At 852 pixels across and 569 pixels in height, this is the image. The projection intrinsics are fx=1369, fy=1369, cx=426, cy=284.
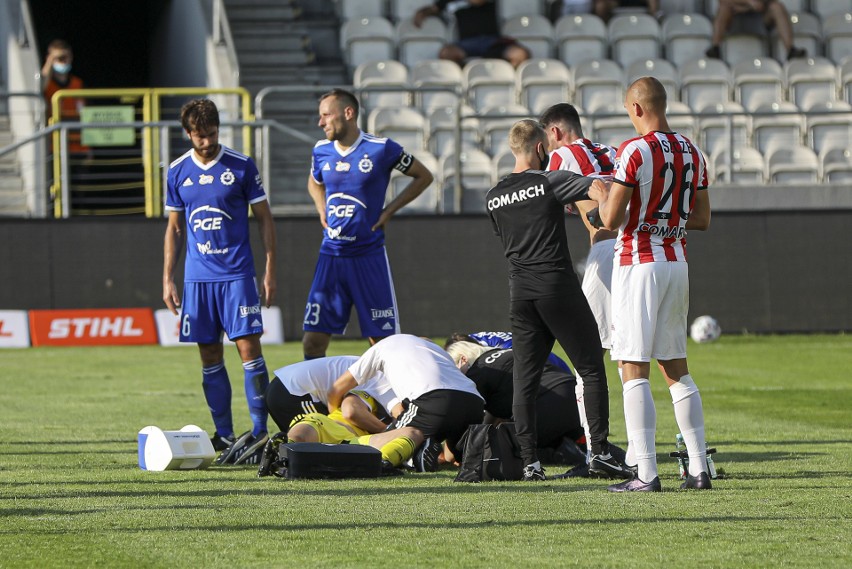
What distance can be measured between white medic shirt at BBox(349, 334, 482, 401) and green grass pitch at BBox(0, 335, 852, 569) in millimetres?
549

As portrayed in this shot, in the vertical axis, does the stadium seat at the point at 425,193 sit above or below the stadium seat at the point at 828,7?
below

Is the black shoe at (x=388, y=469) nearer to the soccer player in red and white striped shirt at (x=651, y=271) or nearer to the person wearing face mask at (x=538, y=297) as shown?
the person wearing face mask at (x=538, y=297)

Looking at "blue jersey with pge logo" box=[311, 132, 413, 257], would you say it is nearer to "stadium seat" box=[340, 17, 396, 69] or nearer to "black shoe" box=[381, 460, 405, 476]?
"black shoe" box=[381, 460, 405, 476]

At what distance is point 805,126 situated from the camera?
20.6 metres

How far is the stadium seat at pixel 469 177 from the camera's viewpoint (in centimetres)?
1939

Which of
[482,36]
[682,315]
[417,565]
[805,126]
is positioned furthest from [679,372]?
[482,36]

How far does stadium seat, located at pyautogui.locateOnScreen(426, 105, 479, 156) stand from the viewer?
19.9 metres

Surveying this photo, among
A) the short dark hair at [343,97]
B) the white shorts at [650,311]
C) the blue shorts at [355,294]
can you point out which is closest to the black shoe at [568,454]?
the white shorts at [650,311]

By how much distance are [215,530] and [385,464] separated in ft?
6.89

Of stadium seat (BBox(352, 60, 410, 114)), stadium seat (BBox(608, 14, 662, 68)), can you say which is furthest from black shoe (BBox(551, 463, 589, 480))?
stadium seat (BBox(608, 14, 662, 68))

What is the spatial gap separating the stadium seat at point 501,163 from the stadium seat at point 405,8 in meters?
4.90

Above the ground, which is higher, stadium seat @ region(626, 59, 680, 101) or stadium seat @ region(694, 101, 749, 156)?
stadium seat @ region(626, 59, 680, 101)

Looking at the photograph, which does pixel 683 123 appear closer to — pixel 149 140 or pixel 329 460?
pixel 149 140

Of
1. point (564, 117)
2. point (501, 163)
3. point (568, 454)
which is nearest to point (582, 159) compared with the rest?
point (564, 117)
